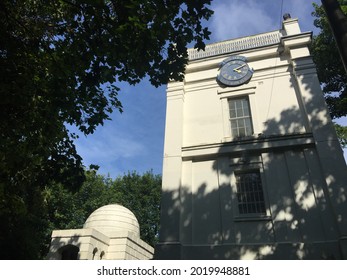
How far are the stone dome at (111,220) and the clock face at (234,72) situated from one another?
43.4 ft

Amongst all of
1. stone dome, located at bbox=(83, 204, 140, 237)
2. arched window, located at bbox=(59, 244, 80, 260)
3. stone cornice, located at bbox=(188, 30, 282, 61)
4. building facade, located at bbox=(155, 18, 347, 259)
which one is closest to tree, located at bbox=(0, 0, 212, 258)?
building facade, located at bbox=(155, 18, 347, 259)

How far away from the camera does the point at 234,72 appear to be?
17422 mm

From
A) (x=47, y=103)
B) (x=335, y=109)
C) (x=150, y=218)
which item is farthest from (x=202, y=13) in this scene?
(x=150, y=218)

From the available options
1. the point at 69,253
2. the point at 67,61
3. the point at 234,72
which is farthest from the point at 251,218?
the point at 69,253

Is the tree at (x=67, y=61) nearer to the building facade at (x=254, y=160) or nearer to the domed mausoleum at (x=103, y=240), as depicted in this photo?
the building facade at (x=254, y=160)

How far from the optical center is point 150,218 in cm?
3831

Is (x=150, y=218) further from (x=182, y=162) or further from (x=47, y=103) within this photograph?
(x=47, y=103)

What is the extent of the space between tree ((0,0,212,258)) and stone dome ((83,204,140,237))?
13669mm

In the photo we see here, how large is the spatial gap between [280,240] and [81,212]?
2609 cm

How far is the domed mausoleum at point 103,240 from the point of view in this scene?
19.6 metres

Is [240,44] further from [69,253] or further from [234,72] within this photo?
[69,253]

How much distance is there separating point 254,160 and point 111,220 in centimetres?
1320

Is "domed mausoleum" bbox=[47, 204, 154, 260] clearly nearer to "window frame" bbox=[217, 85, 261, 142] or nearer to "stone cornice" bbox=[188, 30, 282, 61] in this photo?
"window frame" bbox=[217, 85, 261, 142]

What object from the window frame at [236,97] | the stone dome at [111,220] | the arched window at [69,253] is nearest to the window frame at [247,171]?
the window frame at [236,97]
